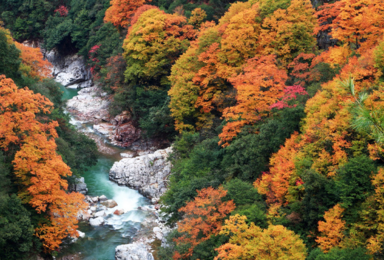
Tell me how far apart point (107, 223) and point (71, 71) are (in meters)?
37.7

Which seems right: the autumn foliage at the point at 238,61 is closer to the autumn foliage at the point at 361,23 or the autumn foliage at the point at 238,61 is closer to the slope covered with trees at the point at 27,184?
the autumn foliage at the point at 361,23

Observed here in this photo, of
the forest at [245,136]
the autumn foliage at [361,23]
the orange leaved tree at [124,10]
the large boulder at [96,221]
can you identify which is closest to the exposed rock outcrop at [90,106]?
the forest at [245,136]

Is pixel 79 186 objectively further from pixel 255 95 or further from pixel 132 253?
pixel 255 95

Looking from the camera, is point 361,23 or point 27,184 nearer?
point 27,184

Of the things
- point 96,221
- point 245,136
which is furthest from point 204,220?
point 96,221

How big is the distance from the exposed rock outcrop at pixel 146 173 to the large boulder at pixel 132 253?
6534 millimetres

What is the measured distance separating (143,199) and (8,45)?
14.8 metres

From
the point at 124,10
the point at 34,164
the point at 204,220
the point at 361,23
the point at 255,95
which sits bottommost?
the point at 204,220

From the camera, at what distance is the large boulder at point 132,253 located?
18764mm

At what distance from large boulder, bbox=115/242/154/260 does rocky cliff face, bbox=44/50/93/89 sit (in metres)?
36.2

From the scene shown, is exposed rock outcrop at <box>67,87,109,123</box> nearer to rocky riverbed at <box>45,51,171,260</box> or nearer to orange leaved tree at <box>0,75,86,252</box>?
rocky riverbed at <box>45,51,171,260</box>

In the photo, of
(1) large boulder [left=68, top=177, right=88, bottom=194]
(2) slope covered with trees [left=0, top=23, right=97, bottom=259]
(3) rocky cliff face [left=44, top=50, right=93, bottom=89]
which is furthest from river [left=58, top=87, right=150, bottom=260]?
(3) rocky cliff face [left=44, top=50, right=93, bottom=89]

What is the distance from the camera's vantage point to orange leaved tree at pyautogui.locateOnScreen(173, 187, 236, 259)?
1525cm

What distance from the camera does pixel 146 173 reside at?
2706 cm
